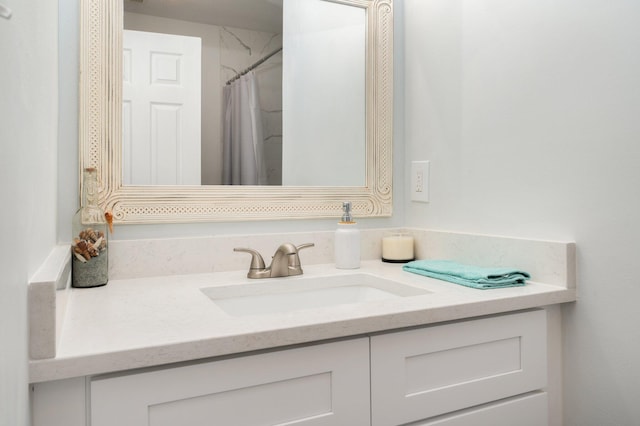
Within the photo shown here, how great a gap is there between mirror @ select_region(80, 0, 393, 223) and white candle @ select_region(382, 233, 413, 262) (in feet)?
0.41

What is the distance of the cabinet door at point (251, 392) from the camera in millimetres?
664

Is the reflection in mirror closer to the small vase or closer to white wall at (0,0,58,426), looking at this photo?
the small vase

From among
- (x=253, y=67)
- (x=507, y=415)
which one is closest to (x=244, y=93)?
(x=253, y=67)

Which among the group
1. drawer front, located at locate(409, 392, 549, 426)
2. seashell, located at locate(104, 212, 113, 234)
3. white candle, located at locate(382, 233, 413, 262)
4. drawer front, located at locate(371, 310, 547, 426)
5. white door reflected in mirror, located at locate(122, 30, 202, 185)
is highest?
white door reflected in mirror, located at locate(122, 30, 202, 185)

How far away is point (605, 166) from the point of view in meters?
0.96

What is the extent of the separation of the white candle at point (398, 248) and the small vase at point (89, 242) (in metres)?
0.80

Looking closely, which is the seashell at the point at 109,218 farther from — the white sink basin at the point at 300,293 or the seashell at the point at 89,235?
the white sink basin at the point at 300,293

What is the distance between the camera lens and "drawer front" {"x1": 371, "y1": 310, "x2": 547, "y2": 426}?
842mm

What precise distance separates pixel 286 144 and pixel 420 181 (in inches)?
17.9

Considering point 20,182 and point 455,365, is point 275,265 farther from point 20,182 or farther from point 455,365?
point 20,182

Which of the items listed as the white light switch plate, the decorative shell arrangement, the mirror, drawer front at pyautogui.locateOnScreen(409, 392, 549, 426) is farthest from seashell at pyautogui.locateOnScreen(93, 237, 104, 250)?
the white light switch plate

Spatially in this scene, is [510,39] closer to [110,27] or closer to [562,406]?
[562,406]

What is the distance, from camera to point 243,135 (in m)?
1.31

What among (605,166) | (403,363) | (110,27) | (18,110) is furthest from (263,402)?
(110,27)
